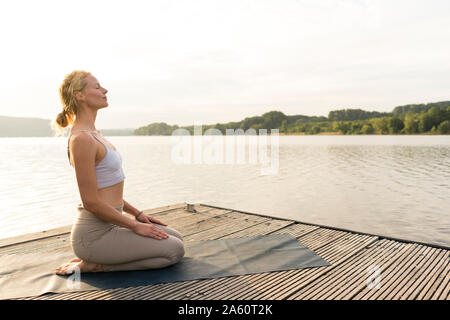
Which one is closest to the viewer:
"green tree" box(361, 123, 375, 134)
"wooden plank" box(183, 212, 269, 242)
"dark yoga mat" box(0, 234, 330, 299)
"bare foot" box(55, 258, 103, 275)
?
"dark yoga mat" box(0, 234, 330, 299)

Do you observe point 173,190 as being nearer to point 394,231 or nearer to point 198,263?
point 394,231

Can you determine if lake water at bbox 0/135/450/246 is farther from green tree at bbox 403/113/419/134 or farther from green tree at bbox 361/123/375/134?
green tree at bbox 361/123/375/134

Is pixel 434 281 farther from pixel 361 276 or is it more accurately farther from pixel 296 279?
pixel 296 279

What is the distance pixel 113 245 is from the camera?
3.44 meters

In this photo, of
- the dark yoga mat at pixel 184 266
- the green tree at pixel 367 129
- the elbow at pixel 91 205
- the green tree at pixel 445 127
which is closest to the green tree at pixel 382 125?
the green tree at pixel 367 129

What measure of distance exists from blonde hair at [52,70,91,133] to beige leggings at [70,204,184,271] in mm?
957

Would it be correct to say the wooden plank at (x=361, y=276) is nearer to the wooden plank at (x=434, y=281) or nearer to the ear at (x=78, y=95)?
the wooden plank at (x=434, y=281)

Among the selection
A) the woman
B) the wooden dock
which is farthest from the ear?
the wooden dock

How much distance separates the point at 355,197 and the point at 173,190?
26.1ft

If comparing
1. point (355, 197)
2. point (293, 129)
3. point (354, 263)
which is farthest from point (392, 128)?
point (354, 263)

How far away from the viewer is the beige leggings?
3.40 metres

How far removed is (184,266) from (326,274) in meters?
1.60

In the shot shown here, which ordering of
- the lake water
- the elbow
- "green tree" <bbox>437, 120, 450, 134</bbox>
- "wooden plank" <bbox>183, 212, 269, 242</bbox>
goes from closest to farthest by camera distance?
the elbow < "wooden plank" <bbox>183, 212, 269, 242</bbox> < the lake water < "green tree" <bbox>437, 120, 450, 134</bbox>
